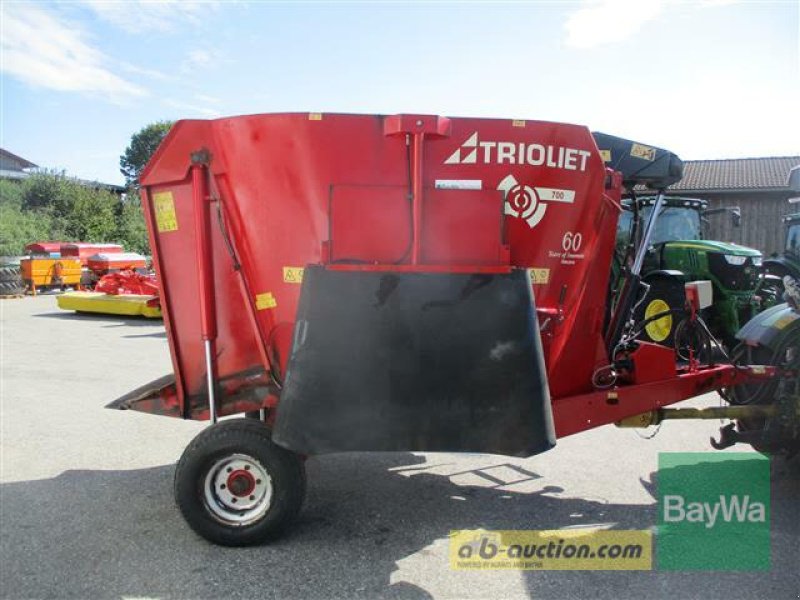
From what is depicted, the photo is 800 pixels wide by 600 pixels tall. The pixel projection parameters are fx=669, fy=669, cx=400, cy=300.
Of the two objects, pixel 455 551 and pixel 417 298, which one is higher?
pixel 417 298

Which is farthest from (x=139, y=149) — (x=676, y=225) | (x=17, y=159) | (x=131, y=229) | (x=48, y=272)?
(x=676, y=225)

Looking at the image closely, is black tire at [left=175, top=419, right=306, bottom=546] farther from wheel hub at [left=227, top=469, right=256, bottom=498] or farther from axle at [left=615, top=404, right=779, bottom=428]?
axle at [left=615, top=404, right=779, bottom=428]

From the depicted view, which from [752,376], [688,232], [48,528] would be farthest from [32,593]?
[688,232]

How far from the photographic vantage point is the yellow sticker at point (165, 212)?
3928mm

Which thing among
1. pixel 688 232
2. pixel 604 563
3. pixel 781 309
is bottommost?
pixel 604 563

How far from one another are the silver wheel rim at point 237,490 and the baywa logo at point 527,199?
6.56ft

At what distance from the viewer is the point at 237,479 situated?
12.2ft

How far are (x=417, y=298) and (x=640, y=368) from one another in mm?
1707

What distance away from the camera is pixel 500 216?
3586mm

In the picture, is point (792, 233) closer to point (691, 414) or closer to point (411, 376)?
point (691, 414)

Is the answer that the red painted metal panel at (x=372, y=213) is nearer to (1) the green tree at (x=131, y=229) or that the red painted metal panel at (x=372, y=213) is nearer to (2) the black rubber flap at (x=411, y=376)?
(2) the black rubber flap at (x=411, y=376)

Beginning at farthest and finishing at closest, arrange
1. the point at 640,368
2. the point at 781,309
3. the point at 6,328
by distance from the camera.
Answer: the point at 6,328 → the point at 781,309 → the point at 640,368

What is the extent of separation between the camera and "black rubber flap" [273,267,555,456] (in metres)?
3.32

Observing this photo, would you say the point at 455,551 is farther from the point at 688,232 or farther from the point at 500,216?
the point at 688,232
